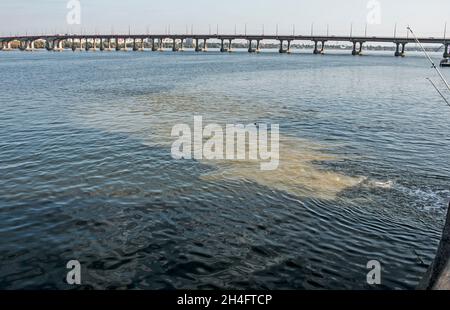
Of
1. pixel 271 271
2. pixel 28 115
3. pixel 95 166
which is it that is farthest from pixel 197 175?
pixel 28 115

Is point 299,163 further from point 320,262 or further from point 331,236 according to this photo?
point 320,262

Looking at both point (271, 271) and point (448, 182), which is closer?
point (271, 271)

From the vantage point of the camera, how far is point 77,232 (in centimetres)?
1524

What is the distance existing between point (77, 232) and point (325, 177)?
1287 cm

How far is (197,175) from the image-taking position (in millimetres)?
22203

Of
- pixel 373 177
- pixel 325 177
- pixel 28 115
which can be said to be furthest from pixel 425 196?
pixel 28 115

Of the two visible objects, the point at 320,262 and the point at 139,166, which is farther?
the point at 139,166

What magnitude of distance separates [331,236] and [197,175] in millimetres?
9118

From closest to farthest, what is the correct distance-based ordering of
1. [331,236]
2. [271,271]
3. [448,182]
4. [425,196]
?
1. [271,271]
2. [331,236]
3. [425,196]
4. [448,182]
